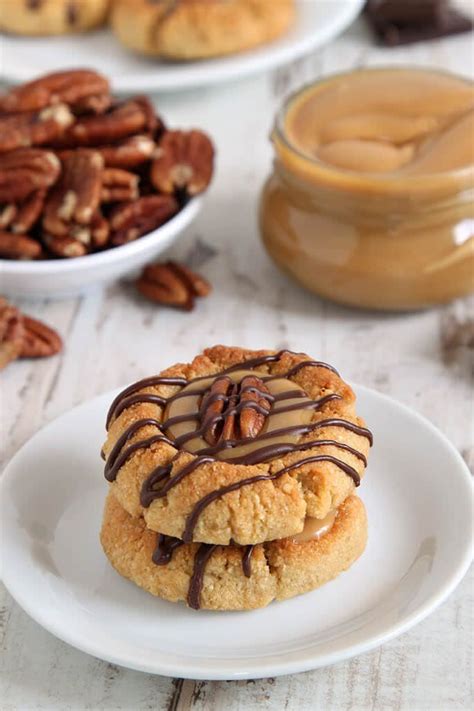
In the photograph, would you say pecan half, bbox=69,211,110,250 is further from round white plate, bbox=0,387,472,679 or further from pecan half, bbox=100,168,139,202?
round white plate, bbox=0,387,472,679

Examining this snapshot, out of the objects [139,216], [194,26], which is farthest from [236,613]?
[194,26]

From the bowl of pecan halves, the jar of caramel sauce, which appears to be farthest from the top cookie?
the bowl of pecan halves

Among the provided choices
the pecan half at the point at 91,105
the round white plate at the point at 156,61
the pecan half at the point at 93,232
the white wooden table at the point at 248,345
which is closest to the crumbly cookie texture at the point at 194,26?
the round white plate at the point at 156,61

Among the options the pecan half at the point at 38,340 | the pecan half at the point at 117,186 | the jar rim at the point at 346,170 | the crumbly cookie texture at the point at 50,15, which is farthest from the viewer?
the crumbly cookie texture at the point at 50,15

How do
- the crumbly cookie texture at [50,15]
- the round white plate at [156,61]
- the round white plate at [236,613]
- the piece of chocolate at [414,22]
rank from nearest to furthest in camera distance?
the round white plate at [236,613], the round white plate at [156,61], the crumbly cookie texture at [50,15], the piece of chocolate at [414,22]

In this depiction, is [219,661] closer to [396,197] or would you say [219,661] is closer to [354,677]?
[354,677]

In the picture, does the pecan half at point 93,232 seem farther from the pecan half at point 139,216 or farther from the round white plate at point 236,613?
the round white plate at point 236,613

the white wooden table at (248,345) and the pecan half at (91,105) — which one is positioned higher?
the pecan half at (91,105)

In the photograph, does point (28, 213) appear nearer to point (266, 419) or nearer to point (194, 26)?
point (266, 419)
